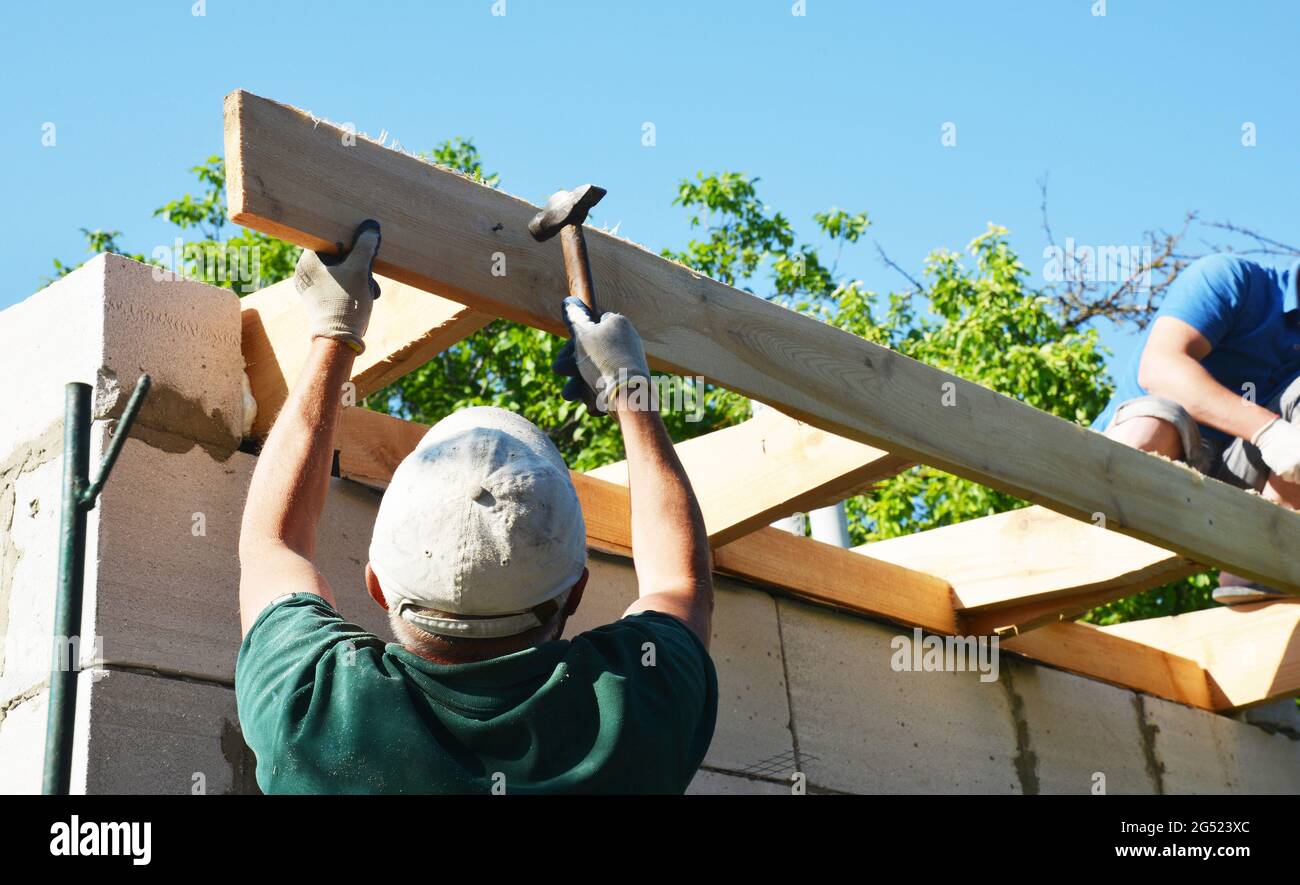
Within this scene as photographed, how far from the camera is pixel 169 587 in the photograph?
2.82 metres

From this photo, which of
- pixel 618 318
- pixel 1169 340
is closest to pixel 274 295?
pixel 618 318

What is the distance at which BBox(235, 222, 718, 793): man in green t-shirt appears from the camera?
186cm

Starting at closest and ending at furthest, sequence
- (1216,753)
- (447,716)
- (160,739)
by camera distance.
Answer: (447,716) < (160,739) < (1216,753)

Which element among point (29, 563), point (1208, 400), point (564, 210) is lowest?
point (29, 563)

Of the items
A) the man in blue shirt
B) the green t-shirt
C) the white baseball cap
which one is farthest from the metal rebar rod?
the man in blue shirt

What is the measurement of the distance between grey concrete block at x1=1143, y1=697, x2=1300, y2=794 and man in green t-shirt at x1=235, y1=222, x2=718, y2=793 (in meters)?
3.20

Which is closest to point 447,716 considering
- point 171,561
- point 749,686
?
point 171,561

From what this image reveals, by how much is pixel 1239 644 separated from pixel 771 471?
218 cm

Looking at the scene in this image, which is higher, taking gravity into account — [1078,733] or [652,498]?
[1078,733]

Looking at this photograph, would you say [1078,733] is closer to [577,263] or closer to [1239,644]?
[1239,644]

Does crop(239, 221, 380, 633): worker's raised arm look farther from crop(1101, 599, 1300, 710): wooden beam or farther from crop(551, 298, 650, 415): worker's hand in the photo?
crop(1101, 599, 1300, 710): wooden beam

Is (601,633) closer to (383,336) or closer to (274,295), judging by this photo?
(383,336)

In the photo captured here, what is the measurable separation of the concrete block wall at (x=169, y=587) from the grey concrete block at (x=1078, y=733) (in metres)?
0.69

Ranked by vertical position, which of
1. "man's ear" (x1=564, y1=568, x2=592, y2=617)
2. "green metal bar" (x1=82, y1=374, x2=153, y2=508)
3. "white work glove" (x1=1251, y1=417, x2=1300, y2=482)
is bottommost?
"man's ear" (x1=564, y1=568, x2=592, y2=617)
